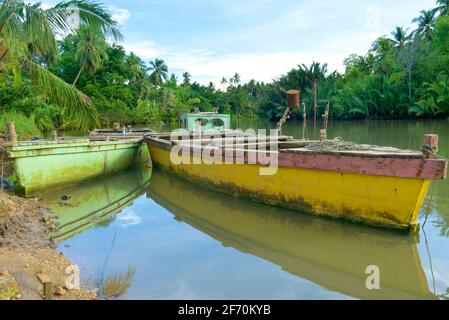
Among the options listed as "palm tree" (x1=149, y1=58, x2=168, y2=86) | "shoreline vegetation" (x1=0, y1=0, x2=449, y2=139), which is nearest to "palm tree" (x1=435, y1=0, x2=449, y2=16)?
"shoreline vegetation" (x1=0, y1=0, x2=449, y2=139)

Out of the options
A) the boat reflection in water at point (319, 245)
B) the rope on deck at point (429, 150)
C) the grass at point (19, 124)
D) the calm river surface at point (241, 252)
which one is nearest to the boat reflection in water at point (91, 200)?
the calm river surface at point (241, 252)

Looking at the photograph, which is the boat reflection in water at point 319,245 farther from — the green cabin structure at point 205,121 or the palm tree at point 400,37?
the palm tree at point 400,37

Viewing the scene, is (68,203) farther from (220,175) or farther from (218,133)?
(218,133)

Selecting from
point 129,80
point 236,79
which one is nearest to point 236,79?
point 236,79

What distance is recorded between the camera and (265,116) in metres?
56.0

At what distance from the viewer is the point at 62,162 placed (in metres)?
8.92

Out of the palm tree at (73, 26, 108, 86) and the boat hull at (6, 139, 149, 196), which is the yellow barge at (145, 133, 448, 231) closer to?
the boat hull at (6, 139, 149, 196)

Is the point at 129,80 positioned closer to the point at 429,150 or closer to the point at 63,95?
the point at 63,95

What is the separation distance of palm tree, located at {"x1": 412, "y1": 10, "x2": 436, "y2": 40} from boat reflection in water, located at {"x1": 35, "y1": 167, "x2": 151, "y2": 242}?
4077 cm

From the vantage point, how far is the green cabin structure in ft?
46.6

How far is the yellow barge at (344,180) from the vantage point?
5168 millimetres
